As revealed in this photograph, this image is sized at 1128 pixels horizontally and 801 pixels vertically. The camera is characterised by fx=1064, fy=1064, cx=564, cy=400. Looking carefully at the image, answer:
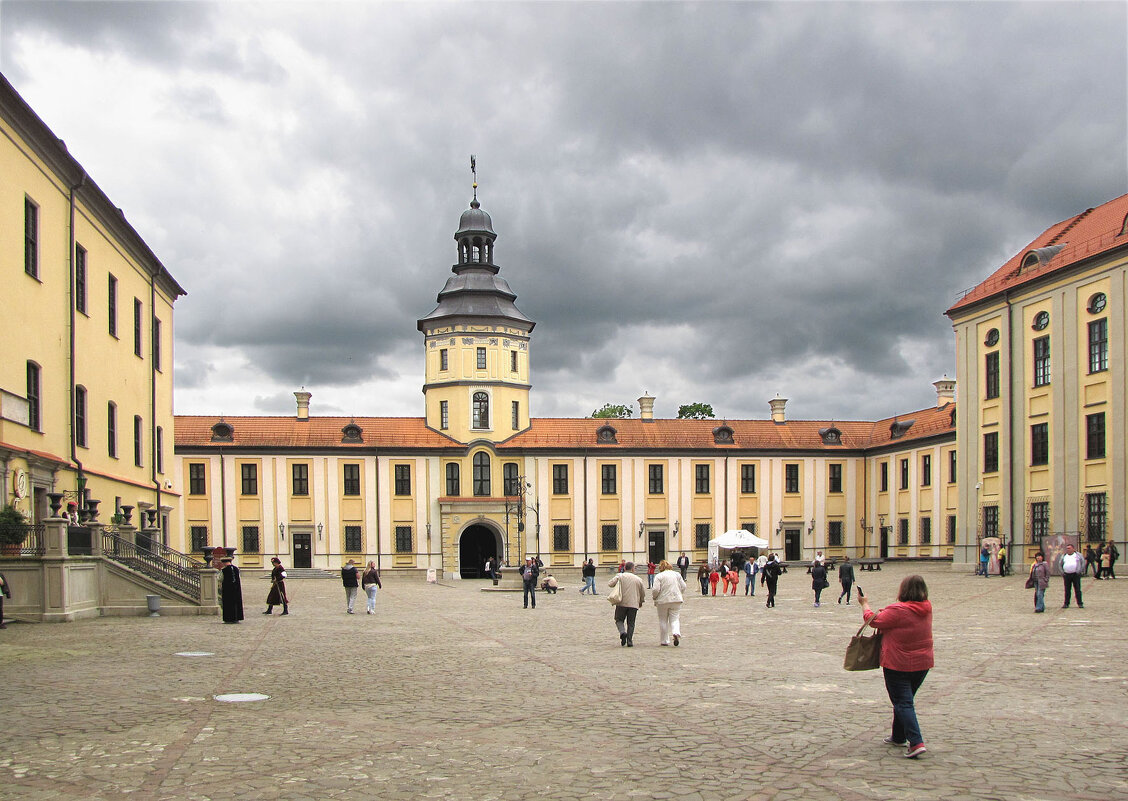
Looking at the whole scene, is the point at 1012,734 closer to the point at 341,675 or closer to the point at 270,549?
the point at 341,675

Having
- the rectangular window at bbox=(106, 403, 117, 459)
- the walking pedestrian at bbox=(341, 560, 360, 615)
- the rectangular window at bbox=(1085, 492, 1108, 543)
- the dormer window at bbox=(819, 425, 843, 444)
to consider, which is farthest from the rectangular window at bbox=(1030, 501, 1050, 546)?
the rectangular window at bbox=(106, 403, 117, 459)

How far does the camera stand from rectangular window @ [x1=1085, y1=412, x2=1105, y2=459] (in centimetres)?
3950

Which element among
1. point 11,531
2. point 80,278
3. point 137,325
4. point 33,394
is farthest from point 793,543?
point 11,531

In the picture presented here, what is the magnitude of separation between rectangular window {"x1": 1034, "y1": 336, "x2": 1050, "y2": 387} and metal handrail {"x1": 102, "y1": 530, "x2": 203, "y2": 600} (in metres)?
33.2

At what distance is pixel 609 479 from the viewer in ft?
210

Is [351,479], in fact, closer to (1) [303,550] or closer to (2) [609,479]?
(1) [303,550]

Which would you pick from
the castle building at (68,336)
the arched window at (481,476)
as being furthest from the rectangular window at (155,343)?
the arched window at (481,476)

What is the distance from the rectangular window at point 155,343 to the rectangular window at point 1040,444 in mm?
34636

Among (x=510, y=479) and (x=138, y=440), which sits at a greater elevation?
(x=138, y=440)

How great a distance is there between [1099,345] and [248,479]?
1718 inches

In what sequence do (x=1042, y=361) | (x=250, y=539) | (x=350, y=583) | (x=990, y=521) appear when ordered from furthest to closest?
(x=250, y=539), (x=990, y=521), (x=1042, y=361), (x=350, y=583)

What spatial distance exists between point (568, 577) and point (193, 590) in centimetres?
3262

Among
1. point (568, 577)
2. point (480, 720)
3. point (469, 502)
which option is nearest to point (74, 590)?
point (480, 720)

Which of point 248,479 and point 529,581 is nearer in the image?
point 529,581
